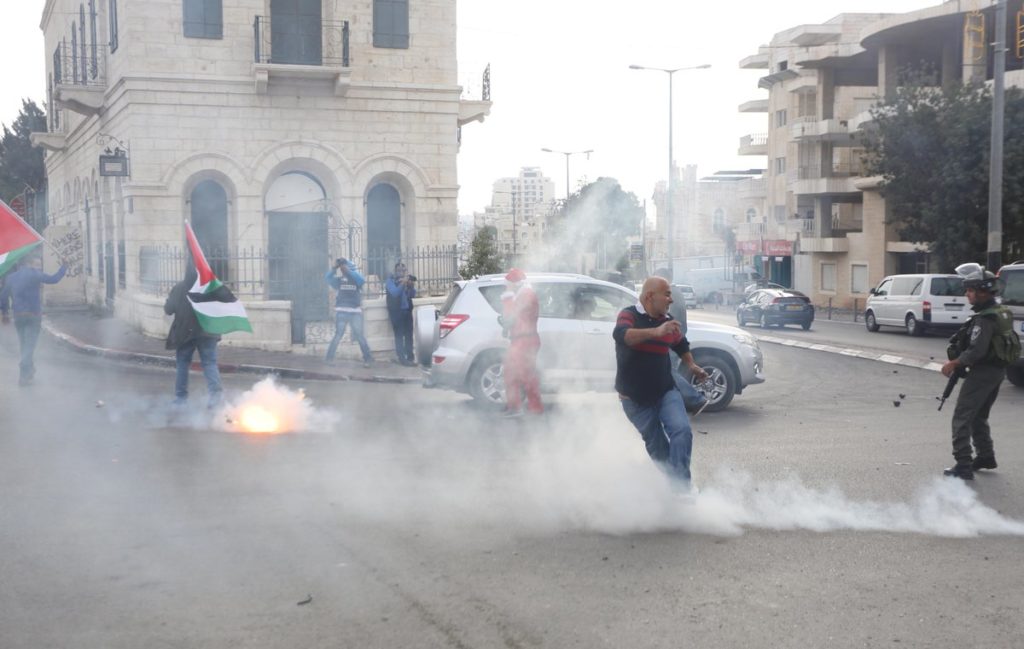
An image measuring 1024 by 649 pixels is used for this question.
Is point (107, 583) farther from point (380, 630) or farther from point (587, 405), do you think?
point (587, 405)

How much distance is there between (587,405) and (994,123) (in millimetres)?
15796

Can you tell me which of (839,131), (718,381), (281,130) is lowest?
(718,381)

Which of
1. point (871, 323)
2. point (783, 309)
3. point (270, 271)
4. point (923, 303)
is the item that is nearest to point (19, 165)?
point (270, 271)

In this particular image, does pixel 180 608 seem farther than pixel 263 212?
No

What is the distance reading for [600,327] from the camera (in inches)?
502

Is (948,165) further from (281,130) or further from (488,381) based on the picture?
(488,381)

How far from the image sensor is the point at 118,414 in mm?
11742

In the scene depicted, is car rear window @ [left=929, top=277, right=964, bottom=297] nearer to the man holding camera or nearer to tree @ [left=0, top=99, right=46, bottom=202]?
the man holding camera

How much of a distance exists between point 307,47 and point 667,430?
61.4 ft

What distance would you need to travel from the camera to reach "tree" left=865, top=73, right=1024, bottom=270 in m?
30.9

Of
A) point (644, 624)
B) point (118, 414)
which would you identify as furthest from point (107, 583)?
point (118, 414)

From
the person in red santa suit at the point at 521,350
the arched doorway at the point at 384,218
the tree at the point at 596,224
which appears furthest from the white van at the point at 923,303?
the person in red santa suit at the point at 521,350

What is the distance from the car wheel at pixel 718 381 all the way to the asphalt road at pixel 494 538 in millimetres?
1472

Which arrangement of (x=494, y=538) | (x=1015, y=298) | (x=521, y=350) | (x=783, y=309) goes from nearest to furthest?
(x=494, y=538), (x=521, y=350), (x=1015, y=298), (x=783, y=309)
